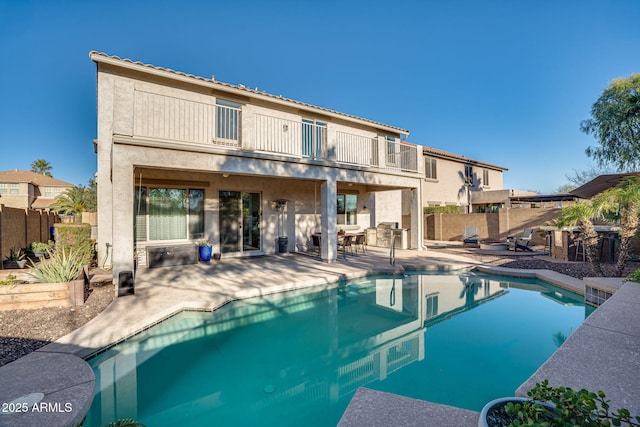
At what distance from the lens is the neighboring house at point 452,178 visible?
2045cm

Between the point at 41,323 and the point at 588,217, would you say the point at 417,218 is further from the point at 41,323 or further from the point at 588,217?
the point at 41,323

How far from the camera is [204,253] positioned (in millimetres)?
10297

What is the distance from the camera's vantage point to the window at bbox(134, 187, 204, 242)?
9.80m

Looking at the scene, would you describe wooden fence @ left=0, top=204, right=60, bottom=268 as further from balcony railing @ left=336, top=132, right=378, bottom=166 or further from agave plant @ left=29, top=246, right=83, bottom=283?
balcony railing @ left=336, top=132, right=378, bottom=166

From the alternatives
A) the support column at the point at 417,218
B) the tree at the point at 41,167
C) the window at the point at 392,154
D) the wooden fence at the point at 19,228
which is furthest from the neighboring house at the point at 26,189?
the support column at the point at 417,218

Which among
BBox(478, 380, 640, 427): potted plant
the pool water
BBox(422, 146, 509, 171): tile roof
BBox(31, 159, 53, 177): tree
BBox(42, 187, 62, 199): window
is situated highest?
BBox(31, 159, 53, 177): tree

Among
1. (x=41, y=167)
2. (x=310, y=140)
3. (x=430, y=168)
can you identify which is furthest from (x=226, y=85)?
(x=41, y=167)

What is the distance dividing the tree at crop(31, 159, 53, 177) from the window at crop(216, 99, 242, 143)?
55177 mm

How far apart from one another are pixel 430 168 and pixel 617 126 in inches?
375

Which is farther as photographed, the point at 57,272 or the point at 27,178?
the point at 27,178

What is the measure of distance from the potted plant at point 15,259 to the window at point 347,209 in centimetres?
1188

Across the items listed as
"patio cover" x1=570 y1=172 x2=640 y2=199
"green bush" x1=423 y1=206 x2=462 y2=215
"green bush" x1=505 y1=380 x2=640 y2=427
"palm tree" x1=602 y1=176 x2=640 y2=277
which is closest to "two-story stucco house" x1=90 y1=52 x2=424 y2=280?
"patio cover" x1=570 y1=172 x2=640 y2=199

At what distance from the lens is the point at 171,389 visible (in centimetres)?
362

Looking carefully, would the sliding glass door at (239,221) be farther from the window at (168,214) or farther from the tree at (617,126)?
the tree at (617,126)
